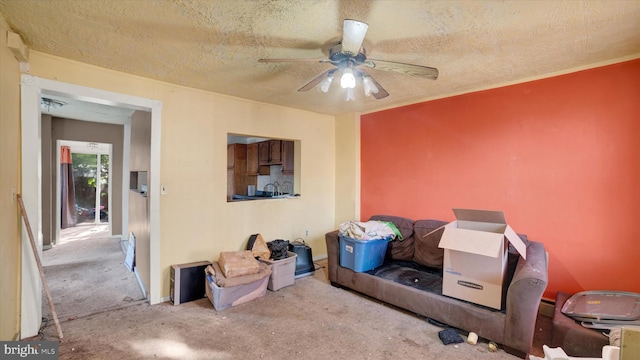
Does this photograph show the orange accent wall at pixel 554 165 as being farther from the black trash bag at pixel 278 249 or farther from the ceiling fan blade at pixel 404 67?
the black trash bag at pixel 278 249

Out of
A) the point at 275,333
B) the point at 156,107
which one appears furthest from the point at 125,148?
the point at 275,333

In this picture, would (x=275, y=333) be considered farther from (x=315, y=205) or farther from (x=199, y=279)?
(x=315, y=205)

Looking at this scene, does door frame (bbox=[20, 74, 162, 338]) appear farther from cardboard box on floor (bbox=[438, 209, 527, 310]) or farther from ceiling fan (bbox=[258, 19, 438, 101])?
cardboard box on floor (bbox=[438, 209, 527, 310])

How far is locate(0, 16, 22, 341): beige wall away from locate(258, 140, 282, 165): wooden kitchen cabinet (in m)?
3.36

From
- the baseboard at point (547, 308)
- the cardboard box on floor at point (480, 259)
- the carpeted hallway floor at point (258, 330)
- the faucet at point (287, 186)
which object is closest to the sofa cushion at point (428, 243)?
the cardboard box on floor at point (480, 259)

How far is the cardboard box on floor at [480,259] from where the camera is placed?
2.24 m

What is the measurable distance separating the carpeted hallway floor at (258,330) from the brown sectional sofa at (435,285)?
5.4 inches

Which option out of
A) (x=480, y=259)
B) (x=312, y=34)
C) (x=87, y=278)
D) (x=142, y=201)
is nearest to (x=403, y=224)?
(x=480, y=259)

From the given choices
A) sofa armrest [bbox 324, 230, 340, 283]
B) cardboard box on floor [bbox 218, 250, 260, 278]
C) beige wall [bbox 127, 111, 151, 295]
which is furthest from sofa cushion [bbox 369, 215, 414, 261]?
beige wall [bbox 127, 111, 151, 295]

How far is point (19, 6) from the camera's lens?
169 cm

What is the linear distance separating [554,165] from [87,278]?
18.1 ft

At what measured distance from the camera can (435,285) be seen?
274cm

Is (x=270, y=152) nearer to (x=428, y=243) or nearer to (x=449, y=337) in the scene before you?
(x=428, y=243)

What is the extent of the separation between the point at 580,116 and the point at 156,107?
163 inches
